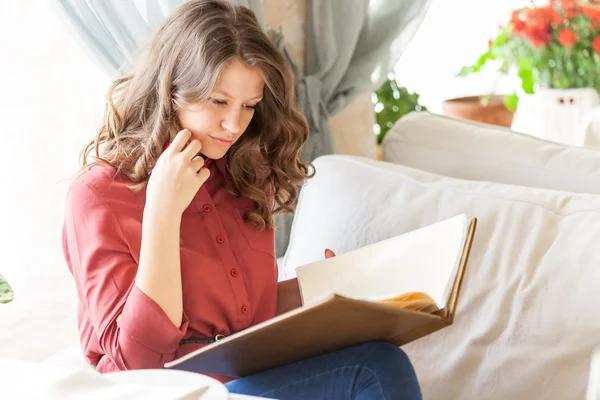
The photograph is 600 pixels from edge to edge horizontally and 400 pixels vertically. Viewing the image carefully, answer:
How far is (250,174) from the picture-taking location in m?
1.59

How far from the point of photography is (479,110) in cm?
383

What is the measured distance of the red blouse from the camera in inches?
50.6

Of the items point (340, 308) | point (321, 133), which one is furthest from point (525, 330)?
point (321, 133)

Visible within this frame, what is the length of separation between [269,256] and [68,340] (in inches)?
29.1

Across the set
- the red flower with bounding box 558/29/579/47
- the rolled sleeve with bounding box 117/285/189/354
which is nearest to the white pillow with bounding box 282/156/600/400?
the rolled sleeve with bounding box 117/285/189/354

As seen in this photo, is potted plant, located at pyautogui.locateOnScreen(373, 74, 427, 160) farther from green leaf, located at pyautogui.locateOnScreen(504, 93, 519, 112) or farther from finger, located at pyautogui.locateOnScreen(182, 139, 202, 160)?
finger, located at pyautogui.locateOnScreen(182, 139, 202, 160)

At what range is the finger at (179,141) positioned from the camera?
4.40 ft

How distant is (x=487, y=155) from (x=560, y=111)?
1.66 meters

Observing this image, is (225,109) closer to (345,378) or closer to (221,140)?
(221,140)

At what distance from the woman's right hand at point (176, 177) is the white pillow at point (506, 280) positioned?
1.78ft

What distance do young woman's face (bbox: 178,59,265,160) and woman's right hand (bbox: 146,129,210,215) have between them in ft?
0.14

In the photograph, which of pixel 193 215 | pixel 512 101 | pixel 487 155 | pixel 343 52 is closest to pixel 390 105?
pixel 512 101

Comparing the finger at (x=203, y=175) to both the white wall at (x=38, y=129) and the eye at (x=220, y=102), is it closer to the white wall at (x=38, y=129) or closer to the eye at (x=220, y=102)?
the eye at (x=220, y=102)

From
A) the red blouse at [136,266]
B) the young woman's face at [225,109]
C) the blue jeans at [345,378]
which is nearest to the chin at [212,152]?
the young woman's face at [225,109]
